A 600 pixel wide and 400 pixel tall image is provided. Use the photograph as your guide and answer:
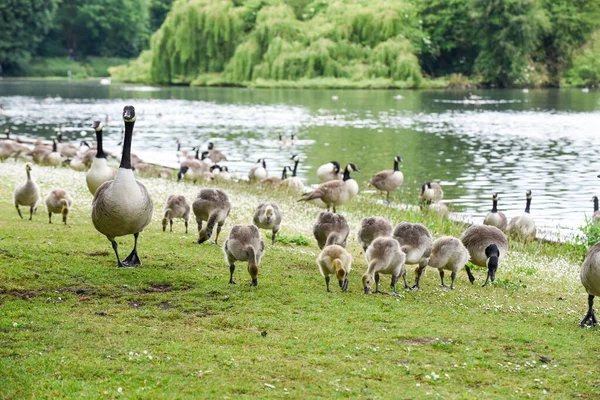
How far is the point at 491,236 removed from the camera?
1179 centimetres

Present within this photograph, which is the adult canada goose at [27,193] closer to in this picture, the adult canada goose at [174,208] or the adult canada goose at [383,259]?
the adult canada goose at [174,208]

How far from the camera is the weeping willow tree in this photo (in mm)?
72312

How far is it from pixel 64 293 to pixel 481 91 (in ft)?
246

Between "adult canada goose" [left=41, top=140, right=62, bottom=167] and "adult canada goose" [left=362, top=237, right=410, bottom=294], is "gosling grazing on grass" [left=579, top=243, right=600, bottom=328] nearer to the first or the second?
"adult canada goose" [left=362, top=237, right=410, bottom=294]

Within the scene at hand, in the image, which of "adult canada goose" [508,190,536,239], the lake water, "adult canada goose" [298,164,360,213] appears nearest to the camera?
"adult canada goose" [508,190,536,239]

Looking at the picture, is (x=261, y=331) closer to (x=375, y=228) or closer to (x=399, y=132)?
(x=375, y=228)

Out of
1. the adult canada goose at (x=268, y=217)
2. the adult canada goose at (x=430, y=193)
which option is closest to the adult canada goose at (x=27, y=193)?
the adult canada goose at (x=268, y=217)

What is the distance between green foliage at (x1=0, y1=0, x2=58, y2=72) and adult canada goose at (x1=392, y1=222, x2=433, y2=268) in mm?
110531

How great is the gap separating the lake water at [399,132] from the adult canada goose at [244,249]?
9573 mm

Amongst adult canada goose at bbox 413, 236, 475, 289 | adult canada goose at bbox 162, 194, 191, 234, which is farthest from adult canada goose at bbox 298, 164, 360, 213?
adult canada goose at bbox 413, 236, 475, 289

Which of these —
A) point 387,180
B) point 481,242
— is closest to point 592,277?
point 481,242

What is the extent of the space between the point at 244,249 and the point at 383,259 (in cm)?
179

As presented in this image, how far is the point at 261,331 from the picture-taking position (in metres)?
7.85

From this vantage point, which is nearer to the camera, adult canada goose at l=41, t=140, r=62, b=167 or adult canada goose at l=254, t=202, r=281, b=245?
adult canada goose at l=254, t=202, r=281, b=245
